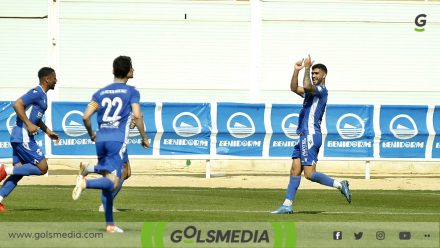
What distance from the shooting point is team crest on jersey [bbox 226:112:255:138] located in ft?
94.0

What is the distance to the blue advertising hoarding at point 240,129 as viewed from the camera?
2858 centimetres

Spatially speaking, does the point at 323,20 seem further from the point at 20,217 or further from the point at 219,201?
the point at 20,217

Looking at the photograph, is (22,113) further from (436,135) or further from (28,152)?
(436,135)

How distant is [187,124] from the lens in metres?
28.8

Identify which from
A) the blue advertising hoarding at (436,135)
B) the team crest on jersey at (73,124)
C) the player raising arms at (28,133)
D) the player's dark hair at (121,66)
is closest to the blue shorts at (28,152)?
the player raising arms at (28,133)

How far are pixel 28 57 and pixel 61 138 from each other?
11.0m

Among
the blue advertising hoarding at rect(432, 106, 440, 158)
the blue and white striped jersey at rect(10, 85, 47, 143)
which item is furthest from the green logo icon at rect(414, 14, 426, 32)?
the blue and white striped jersey at rect(10, 85, 47, 143)

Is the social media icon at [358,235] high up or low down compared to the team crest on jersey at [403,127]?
up

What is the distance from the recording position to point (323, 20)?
39094mm

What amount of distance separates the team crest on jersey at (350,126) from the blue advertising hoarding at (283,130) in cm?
111

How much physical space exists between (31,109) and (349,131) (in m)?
12.6

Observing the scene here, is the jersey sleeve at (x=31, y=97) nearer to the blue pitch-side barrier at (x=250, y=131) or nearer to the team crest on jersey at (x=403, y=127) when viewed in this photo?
the blue pitch-side barrier at (x=250, y=131)

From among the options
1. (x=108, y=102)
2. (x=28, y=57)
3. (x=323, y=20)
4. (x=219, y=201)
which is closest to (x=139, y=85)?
(x=28, y=57)

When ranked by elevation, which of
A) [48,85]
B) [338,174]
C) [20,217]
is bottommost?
[338,174]
